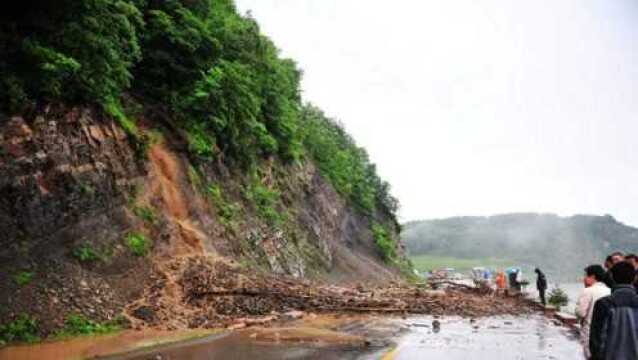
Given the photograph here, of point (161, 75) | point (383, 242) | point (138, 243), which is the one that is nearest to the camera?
point (138, 243)

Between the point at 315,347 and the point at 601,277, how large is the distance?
652 cm

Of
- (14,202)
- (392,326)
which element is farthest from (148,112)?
(392,326)

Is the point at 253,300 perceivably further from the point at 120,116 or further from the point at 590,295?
the point at 590,295

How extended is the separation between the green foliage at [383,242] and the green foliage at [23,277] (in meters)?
50.7

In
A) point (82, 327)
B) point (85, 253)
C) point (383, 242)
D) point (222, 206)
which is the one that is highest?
point (222, 206)

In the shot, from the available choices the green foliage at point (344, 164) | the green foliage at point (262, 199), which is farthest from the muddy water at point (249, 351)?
the green foliage at point (344, 164)

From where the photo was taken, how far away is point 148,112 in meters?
22.9

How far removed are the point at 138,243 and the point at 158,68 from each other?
807 centimetres

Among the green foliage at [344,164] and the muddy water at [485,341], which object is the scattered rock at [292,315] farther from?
the green foliage at [344,164]

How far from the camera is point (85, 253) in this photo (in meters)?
15.1

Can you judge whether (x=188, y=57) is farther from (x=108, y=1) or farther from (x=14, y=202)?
(x=14, y=202)

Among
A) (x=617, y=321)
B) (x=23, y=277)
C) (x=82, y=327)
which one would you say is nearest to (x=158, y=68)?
(x=23, y=277)

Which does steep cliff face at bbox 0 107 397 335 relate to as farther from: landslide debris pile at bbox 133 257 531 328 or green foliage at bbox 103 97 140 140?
landslide debris pile at bbox 133 257 531 328

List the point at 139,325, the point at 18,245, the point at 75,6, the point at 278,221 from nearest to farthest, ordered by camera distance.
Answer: the point at 18,245 → the point at 139,325 → the point at 75,6 → the point at 278,221
